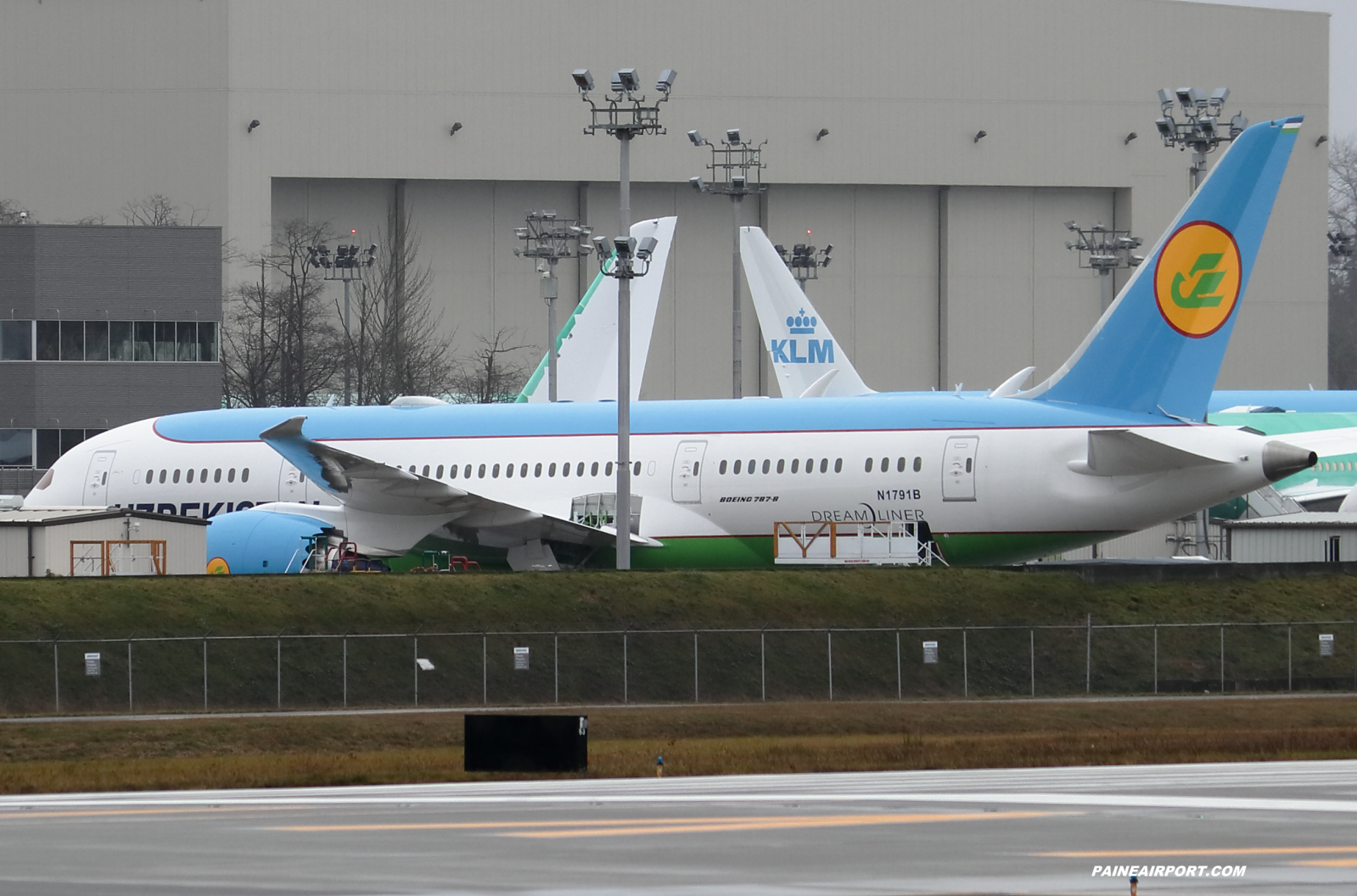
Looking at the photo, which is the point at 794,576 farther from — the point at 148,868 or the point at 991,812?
the point at 148,868

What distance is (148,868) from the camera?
1303 cm

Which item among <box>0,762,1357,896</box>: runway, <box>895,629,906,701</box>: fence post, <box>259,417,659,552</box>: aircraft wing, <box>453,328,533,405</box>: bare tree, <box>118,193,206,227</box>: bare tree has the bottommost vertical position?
<box>895,629,906,701</box>: fence post

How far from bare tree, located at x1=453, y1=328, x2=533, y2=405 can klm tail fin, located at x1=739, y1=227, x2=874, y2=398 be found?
79.2 feet

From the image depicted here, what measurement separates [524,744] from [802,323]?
131 feet

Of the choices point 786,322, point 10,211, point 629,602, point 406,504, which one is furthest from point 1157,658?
point 10,211

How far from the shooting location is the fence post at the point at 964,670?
111ft

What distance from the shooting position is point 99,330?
66.9m

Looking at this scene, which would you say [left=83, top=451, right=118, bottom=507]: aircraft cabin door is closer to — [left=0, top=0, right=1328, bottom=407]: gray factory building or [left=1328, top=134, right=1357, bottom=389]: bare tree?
[left=0, top=0, right=1328, bottom=407]: gray factory building

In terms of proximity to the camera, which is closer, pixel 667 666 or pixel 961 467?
pixel 667 666

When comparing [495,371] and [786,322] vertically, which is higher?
[786,322]

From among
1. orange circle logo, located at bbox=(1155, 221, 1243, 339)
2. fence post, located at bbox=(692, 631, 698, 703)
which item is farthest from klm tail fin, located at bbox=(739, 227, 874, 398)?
fence post, located at bbox=(692, 631, 698, 703)

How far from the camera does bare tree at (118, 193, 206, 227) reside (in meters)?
87.4

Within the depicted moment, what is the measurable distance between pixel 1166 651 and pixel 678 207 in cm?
6153

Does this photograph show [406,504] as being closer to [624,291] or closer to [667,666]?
[624,291]
